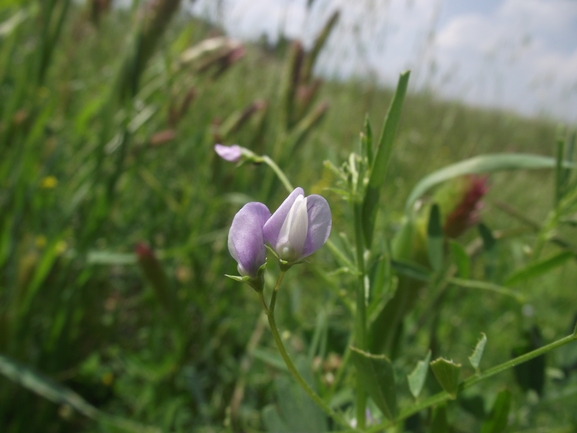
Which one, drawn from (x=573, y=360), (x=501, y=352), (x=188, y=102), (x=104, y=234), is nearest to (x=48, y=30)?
(x=188, y=102)

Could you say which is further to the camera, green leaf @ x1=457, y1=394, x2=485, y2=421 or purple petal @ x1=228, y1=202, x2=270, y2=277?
green leaf @ x1=457, y1=394, x2=485, y2=421

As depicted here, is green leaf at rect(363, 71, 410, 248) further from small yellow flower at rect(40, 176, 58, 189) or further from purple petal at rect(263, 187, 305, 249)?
small yellow flower at rect(40, 176, 58, 189)

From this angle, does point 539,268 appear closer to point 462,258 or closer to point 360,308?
point 462,258

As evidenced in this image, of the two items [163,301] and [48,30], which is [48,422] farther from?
[48,30]

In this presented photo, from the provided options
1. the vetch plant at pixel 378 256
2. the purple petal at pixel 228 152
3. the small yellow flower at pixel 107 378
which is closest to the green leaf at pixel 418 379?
the vetch plant at pixel 378 256

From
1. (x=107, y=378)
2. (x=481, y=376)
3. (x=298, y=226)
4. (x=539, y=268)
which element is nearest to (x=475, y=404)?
(x=539, y=268)

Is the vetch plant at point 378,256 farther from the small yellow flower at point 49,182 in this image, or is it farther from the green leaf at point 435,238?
the small yellow flower at point 49,182

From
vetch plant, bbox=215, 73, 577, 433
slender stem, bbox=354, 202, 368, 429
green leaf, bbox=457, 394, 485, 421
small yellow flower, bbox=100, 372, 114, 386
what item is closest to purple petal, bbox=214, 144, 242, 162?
vetch plant, bbox=215, 73, 577, 433
